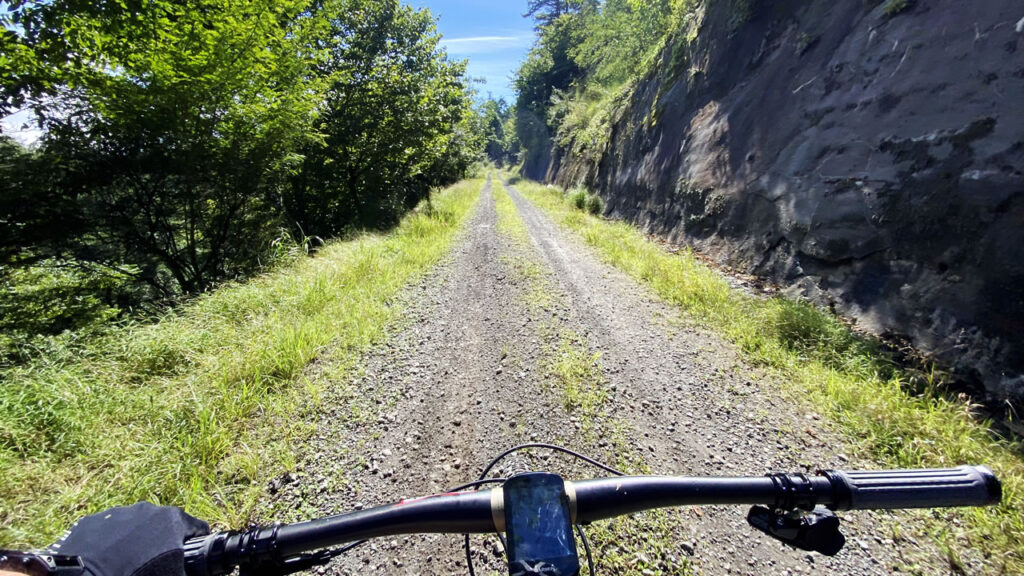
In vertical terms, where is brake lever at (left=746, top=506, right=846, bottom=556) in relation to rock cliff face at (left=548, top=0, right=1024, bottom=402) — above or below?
below

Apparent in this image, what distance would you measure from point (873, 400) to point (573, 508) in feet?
11.6

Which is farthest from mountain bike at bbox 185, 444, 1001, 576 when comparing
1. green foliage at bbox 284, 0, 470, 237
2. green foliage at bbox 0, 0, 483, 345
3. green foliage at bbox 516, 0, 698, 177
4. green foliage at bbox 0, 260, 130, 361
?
green foliage at bbox 516, 0, 698, 177

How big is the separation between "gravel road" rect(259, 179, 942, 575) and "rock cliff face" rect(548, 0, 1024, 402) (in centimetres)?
187

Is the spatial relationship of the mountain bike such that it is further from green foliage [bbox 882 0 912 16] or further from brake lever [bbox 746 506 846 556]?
green foliage [bbox 882 0 912 16]

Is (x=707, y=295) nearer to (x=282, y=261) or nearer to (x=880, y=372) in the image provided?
(x=880, y=372)

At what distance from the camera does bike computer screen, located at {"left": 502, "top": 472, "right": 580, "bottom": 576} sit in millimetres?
797

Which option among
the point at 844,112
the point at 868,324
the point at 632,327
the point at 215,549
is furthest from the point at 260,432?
the point at 844,112

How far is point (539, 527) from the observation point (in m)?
0.89

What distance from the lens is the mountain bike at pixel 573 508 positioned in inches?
35.7

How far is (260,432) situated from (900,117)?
24.8 ft

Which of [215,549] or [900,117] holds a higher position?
[900,117]

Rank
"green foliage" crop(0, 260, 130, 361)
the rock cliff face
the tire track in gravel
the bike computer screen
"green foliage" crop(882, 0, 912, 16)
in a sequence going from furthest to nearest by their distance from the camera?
"green foliage" crop(882, 0, 912, 16)
"green foliage" crop(0, 260, 130, 361)
the rock cliff face
the tire track in gravel
the bike computer screen

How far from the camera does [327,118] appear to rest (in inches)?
452

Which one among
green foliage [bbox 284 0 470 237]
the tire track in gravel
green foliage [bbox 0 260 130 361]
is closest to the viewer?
the tire track in gravel
